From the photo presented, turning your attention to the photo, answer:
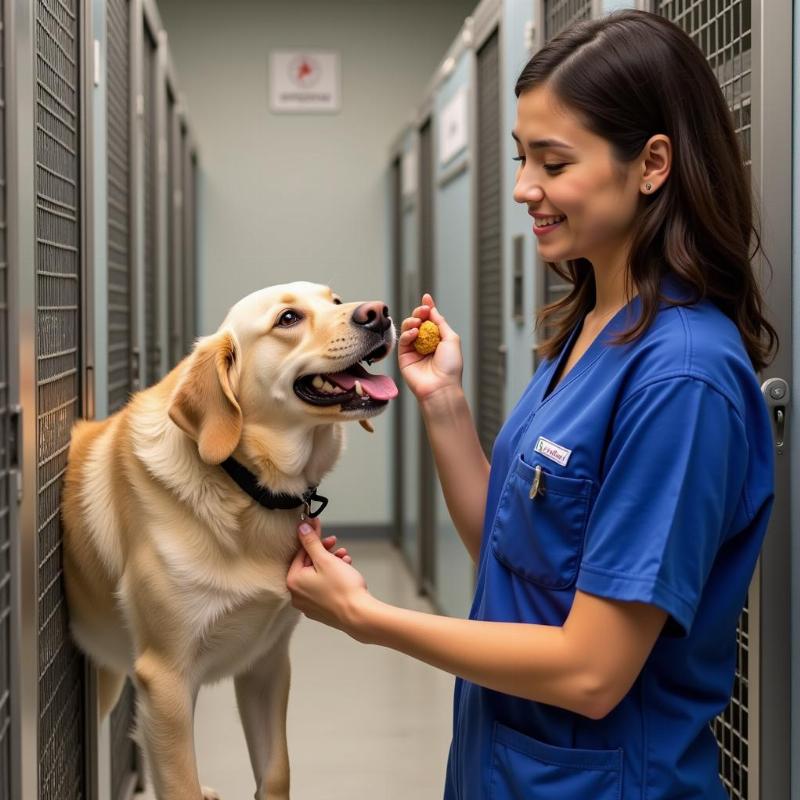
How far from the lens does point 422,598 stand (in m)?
5.26

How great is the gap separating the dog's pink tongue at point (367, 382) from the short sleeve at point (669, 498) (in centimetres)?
67

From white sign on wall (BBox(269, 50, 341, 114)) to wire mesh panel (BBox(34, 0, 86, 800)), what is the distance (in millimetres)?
5079

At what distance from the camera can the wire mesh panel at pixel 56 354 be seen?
1.62m

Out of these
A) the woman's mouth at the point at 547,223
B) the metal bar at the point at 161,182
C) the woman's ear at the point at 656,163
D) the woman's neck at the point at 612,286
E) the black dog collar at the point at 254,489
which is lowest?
the black dog collar at the point at 254,489

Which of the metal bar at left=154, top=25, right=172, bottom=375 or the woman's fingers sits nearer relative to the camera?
the woman's fingers

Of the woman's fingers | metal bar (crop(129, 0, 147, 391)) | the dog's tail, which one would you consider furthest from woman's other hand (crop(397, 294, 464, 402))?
metal bar (crop(129, 0, 147, 391))

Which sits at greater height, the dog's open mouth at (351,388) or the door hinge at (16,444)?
the dog's open mouth at (351,388)

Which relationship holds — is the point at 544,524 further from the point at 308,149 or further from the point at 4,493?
the point at 308,149

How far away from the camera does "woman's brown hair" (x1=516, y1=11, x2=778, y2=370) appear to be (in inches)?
46.3

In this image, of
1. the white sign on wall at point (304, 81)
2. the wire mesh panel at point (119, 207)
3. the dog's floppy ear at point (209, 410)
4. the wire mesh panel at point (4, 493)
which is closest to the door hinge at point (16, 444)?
the wire mesh panel at point (4, 493)

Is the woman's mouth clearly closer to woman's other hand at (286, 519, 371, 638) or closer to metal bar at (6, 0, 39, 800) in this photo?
woman's other hand at (286, 519, 371, 638)

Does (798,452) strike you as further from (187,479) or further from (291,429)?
(187,479)

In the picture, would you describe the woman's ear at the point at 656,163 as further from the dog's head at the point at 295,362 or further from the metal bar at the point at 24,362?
the metal bar at the point at 24,362

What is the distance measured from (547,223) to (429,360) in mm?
458
